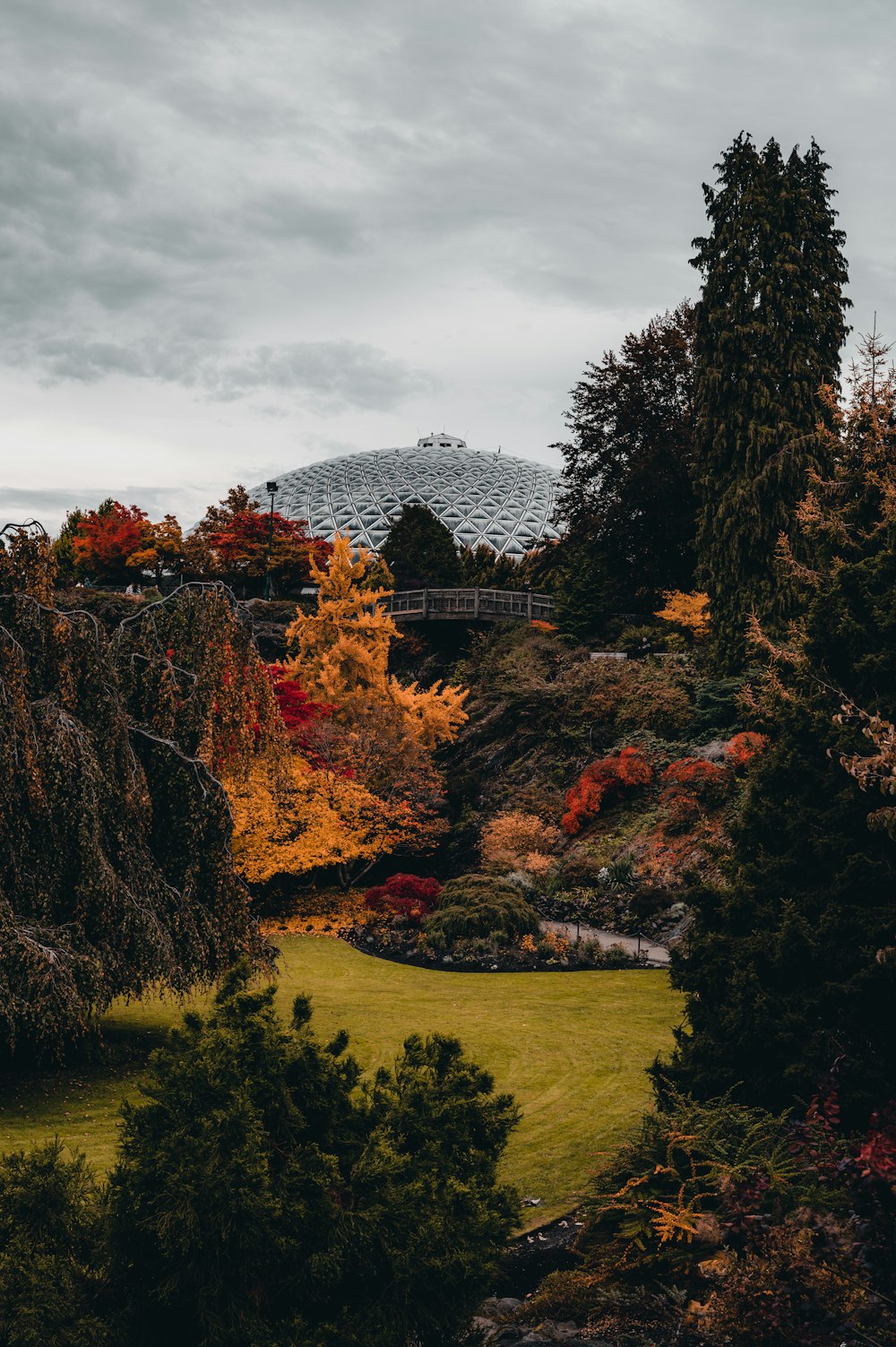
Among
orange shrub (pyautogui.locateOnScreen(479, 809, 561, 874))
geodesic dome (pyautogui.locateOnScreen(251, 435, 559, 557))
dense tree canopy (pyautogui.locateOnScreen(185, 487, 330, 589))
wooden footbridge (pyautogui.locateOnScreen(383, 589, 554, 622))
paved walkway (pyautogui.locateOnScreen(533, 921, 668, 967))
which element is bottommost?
paved walkway (pyautogui.locateOnScreen(533, 921, 668, 967))

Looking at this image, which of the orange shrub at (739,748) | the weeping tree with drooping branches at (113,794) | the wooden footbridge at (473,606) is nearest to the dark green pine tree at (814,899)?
the weeping tree with drooping branches at (113,794)

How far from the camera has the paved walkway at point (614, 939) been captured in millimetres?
17594

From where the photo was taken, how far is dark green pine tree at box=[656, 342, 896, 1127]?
743 centimetres

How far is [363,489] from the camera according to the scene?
65.7m

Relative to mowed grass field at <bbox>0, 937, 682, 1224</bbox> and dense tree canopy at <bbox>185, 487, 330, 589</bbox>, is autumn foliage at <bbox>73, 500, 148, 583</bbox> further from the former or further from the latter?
mowed grass field at <bbox>0, 937, 682, 1224</bbox>

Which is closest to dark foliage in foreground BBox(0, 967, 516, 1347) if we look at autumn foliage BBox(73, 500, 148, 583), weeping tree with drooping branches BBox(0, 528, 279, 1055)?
weeping tree with drooping branches BBox(0, 528, 279, 1055)

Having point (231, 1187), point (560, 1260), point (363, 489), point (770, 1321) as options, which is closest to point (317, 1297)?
point (231, 1187)

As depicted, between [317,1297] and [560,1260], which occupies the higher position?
[317,1297]

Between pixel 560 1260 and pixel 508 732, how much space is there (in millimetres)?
20949

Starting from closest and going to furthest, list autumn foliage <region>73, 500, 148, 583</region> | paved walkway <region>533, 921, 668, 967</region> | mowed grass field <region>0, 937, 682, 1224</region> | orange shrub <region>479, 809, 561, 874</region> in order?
mowed grass field <region>0, 937, 682, 1224</region> < paved walkway <region>533, 921, 668, 967</region> < orange shrub <region>479, 809, 561, 874</region> < autumn foliage <region>73, 500, 148, 583</region>

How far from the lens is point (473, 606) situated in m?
36.1

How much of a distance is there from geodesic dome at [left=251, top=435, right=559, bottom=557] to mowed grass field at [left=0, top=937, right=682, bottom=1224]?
3869cm

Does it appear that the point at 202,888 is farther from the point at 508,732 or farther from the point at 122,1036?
the point at 508,732

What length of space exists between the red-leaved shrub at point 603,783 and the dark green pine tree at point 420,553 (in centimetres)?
1870
